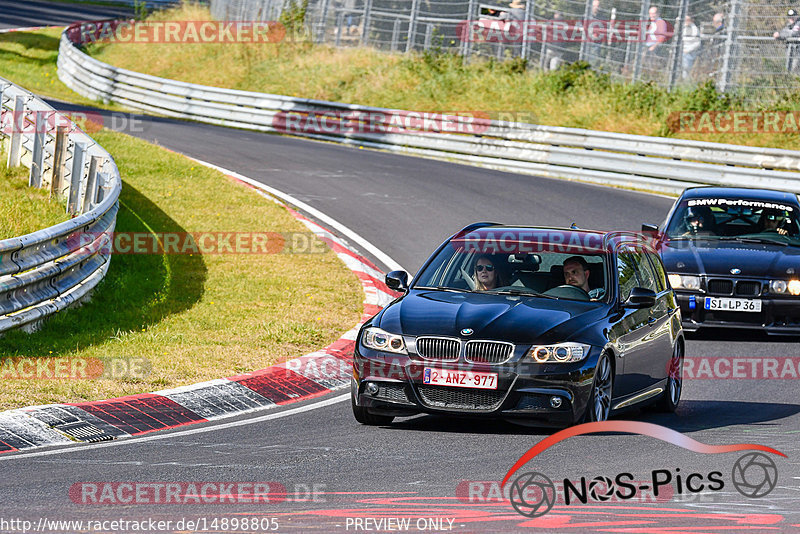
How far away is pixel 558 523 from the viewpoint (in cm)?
616

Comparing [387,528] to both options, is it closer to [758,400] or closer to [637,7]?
[758,400]

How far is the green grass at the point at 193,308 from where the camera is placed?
1061cm

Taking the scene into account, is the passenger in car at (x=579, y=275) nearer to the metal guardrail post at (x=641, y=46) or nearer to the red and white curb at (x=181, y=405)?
the red and white curb at (x=181, y=405)

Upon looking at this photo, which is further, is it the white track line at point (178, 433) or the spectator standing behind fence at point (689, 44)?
the spectator standing behind fence at point (689, 44)

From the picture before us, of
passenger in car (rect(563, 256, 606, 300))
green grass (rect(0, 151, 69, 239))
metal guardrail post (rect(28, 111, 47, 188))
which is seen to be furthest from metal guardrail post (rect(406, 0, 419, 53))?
passenger in car (rect(563, 256, 606, 300))

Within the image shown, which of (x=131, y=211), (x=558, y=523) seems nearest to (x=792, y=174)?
(x=131, y=211)

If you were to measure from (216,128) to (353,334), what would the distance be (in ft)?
61.8

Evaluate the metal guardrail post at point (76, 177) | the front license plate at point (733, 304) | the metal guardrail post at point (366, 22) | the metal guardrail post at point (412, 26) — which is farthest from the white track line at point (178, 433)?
the metal guardrail post at point (366, 22)

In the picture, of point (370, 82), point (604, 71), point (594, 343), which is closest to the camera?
point (594, 343)

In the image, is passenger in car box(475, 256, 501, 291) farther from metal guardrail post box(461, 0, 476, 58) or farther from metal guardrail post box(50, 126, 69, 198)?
metal guardrail post box(461, 0, 476, 58)

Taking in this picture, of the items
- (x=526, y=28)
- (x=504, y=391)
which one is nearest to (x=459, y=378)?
(x=504, y=391)

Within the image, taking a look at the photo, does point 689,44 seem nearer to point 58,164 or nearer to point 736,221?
point 736,221

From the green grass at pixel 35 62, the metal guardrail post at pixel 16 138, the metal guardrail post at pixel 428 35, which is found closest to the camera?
the metal guardrail post at pixel 16 138

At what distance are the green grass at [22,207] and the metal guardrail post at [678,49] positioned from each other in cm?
1804
